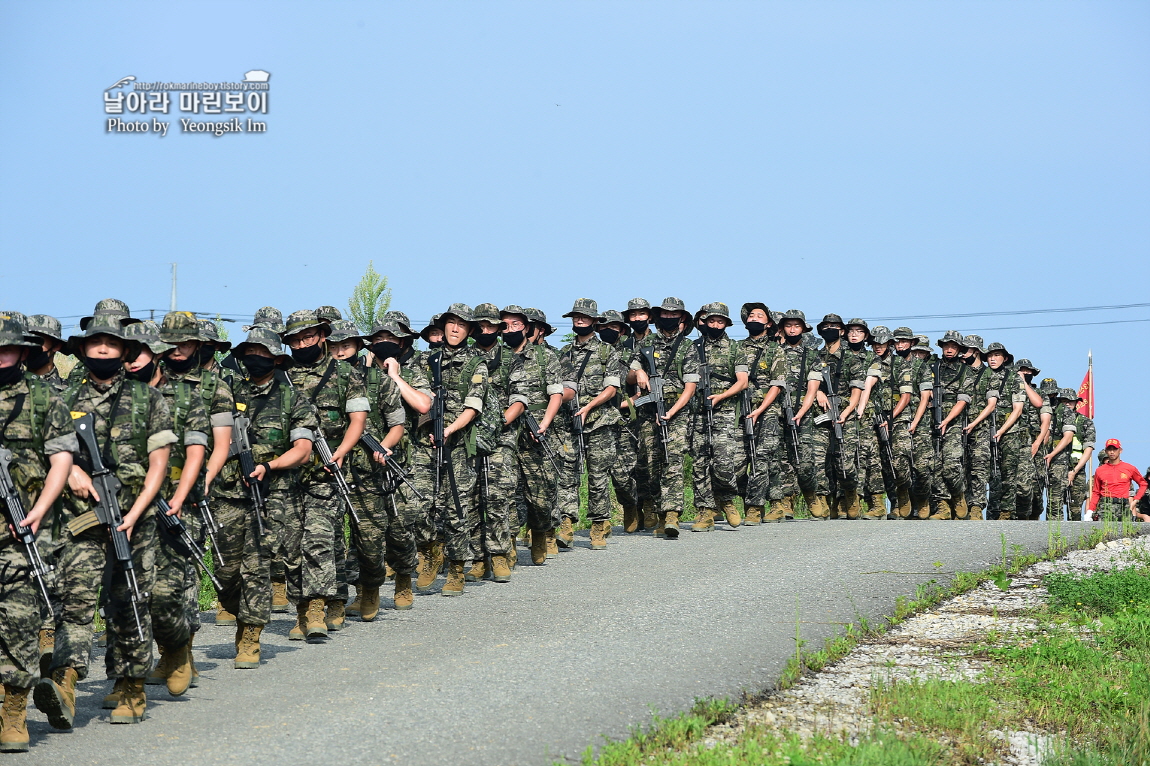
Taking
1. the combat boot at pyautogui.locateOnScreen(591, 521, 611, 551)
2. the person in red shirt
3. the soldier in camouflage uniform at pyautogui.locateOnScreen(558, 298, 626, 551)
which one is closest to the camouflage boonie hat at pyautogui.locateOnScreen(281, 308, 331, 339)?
the soldier in camouflage uniform at pyautogui.locateOnScreen(558, 298, 626, 551)

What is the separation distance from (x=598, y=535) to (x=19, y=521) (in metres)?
8.20

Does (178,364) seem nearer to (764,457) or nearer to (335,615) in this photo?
(335,615)

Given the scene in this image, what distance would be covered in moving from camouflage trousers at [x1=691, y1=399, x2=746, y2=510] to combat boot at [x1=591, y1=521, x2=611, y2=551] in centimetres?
153

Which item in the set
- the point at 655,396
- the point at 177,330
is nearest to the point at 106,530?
the point at 177,330

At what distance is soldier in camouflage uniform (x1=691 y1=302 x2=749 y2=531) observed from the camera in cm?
1494

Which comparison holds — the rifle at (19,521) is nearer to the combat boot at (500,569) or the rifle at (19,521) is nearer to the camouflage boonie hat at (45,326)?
the camouflage boonie hat at (45,326)

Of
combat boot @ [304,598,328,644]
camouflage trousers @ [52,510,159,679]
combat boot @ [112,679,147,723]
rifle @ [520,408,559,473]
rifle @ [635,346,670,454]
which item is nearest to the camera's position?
camouflage trousers @ [52,510,159,679]

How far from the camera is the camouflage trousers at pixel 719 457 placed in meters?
14.9

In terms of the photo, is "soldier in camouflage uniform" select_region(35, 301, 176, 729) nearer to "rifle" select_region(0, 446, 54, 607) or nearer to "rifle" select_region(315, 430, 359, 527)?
"rifle" select_region(0, 446, 54, 607)

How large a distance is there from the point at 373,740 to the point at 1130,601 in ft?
20.9

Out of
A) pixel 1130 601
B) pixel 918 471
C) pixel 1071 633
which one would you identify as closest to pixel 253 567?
pixel 1071 633

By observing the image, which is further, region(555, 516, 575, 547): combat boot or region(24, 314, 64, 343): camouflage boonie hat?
region(555, 516, 575, 547): combat boot

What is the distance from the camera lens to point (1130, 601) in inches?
390

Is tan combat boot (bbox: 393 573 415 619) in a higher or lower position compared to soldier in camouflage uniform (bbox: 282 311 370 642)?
lower
